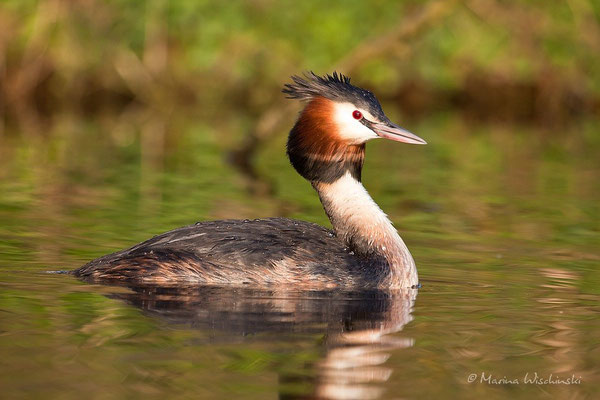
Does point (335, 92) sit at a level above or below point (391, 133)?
above

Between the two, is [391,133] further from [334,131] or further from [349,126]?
[334,131]

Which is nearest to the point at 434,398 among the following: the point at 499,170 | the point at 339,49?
the point at 499,170

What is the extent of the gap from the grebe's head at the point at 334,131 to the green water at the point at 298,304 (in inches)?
41.8

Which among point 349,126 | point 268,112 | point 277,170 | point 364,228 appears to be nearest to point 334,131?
point 349,126

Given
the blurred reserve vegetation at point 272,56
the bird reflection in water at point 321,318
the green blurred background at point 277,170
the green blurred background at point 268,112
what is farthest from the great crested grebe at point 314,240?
the blurred reserve vegetation at point 272,56

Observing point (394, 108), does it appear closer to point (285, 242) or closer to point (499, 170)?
point (499, 170)

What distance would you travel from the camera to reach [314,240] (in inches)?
341

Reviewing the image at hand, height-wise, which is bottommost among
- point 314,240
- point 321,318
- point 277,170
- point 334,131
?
point 321,318

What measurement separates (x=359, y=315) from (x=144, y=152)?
11421 mm

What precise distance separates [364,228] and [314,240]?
1.43 feet

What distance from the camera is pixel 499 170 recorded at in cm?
1745

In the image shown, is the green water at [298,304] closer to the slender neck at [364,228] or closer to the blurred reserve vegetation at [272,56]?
the slender neck at [364,228]

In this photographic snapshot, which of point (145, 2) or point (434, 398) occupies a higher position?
point (145, 2)

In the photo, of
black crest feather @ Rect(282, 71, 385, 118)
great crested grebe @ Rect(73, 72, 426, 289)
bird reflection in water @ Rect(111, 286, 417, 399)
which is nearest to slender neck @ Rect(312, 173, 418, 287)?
great crested grebe @ Rect(73, 72, 426, 289)
